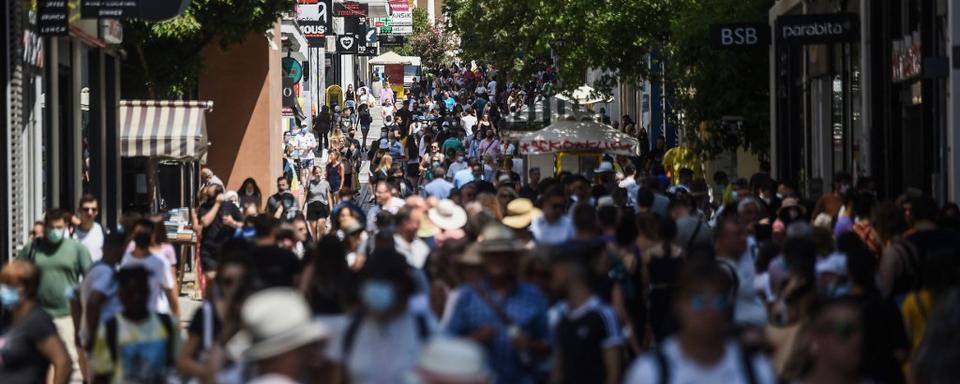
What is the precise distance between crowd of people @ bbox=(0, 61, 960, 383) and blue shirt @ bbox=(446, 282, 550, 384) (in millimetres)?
11

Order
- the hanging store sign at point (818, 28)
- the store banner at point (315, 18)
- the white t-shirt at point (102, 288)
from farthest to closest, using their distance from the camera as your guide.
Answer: the store banner at point (315, 18)
the hanging store sign at point (818, 28)
the white t-shirt at point (102, 288)

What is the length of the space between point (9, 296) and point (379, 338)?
313 centimetres

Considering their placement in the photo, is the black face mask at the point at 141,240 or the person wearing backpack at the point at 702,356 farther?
the black face mask at the point at 141,240

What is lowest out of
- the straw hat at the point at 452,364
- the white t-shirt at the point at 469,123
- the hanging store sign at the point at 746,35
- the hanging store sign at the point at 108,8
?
the straw hat at the point at 452,364

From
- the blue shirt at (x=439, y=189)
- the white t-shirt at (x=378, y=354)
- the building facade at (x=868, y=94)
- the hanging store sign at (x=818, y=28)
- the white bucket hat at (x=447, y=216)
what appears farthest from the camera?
the blue shirt at (x=439, y=189)

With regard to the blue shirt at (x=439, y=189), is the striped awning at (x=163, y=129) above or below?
above

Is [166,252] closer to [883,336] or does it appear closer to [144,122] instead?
[883,336]

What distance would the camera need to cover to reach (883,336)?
9250 mm

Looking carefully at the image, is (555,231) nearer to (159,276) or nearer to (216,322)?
(159,276)

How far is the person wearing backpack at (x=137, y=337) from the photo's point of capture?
9.98 meters

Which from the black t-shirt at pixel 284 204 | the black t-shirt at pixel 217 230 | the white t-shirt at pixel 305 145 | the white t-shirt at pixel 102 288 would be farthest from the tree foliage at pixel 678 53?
the white t-shirt at pixel 102 288

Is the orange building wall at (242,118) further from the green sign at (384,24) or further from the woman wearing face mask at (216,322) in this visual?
the green sign at (384,24)

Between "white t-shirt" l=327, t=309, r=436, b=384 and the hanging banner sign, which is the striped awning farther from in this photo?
the hanging banner sign

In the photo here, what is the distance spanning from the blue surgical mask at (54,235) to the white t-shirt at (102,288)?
223 centimetres
